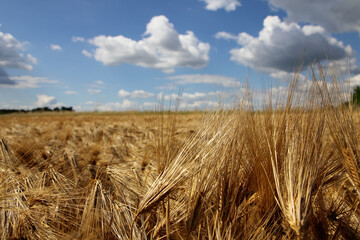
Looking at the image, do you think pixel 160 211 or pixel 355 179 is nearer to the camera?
pixel 355 179

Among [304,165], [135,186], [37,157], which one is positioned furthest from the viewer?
[37,157]

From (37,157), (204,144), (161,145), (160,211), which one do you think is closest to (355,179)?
(204,144)

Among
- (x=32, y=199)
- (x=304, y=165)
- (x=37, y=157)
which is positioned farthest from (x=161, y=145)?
(x=37, y=157)

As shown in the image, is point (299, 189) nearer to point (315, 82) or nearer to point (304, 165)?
point (304, 165)

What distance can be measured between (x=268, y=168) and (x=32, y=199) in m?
1.44

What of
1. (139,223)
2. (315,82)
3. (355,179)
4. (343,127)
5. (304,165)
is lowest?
(139,223)

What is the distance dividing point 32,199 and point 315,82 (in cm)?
179

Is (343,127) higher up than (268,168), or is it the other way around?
(343,127)

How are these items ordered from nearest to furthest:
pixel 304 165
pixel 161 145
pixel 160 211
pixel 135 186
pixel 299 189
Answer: pixel 299 189 → pixel 304 165 → pixel 160 211 → pixel 161 145 → pixel 135 186

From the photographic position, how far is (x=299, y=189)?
1.05 meters

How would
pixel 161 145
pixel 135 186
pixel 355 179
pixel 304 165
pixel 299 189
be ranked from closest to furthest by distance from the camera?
pixel 299 189 < pixel 304 165 < pixel 355 179 < pixel 161 145 < pixel 135 186

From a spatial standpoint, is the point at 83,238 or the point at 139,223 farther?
the point at 139,223

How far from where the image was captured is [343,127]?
4.77ft

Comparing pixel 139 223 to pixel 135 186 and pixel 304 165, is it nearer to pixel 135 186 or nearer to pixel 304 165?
pixel 135 186
